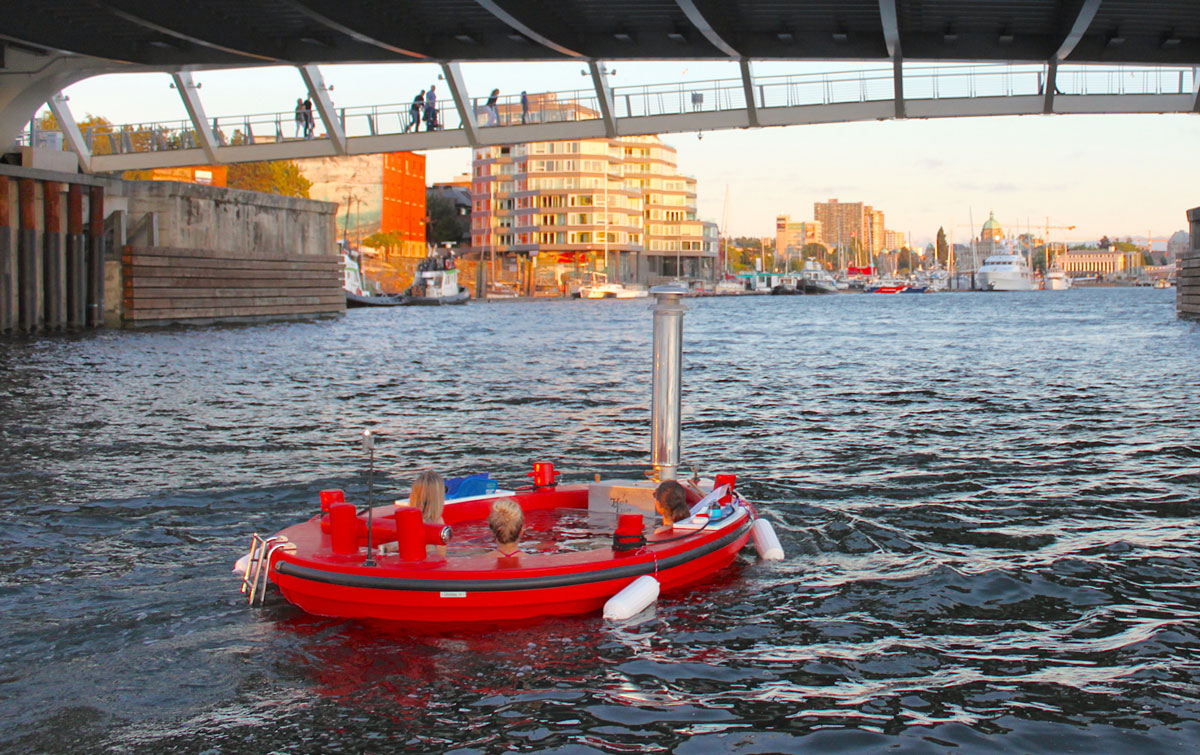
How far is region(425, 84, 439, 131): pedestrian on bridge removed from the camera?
124ft

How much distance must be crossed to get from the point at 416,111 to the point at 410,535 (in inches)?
1261

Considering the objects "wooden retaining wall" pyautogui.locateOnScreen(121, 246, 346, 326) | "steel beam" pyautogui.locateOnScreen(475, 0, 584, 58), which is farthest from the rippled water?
"wooden retaining wall" pyautogui.locateOnScreen(121, 246, 346, 326)

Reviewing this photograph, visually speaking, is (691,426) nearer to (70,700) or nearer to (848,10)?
(848,10)

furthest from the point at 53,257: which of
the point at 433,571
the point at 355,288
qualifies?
the point at 355,288

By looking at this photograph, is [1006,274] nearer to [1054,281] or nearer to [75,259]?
[1054,281]

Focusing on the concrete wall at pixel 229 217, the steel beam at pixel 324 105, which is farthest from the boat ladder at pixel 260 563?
the concrete wall at pixel 229 217

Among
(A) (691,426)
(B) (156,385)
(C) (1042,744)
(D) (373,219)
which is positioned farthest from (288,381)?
(D) (373,219)

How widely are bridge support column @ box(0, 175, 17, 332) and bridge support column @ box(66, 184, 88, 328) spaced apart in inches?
139

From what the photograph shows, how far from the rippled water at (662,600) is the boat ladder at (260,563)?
0.68 feet

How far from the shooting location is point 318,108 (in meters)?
37.2

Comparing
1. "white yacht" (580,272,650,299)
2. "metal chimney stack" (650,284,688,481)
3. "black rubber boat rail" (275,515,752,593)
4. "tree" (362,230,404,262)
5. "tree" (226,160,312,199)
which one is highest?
"tree" (226,160,312,199)

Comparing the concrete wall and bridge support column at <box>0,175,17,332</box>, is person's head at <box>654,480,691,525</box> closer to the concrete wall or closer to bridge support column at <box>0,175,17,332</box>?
bridge support column at <box>0,175,17,332</box>

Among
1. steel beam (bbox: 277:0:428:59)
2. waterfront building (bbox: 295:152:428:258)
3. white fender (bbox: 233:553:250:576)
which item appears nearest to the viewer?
white fender (bbox: 233:553:250:576)

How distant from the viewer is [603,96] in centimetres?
3453
